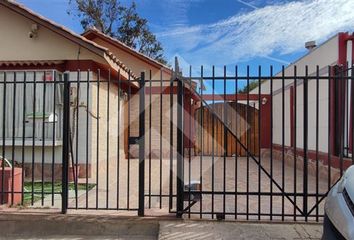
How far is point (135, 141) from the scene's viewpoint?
615 centimetres

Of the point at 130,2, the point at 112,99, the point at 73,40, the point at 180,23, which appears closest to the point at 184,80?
the point at 73,40

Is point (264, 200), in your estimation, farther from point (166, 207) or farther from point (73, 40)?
point (73, 40)

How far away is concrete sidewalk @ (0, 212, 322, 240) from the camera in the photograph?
5.34 meters

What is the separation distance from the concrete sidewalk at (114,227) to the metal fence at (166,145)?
0.22m

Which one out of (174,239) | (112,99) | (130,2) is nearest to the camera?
(174,239)

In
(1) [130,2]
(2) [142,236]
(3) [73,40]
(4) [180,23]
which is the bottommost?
(2) [142,236]

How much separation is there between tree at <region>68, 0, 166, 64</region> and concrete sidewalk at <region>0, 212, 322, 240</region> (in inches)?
1057

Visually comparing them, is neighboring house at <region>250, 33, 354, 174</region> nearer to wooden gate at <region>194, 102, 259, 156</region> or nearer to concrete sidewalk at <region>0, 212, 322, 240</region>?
concrete sidewalk at <region>0, 212, 322, 240</region>

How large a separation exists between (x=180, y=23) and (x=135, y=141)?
19.4 meters

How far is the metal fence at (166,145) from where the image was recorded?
578 centimetres

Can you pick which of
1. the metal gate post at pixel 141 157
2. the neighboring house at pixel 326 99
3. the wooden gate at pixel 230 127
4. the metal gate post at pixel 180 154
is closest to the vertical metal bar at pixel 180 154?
the metal gate post at pixel 180 154

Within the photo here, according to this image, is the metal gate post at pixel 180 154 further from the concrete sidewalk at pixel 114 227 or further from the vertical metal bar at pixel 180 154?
the concrete sidewalk at pixel 114 227

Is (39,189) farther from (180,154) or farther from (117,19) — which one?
(117,19)

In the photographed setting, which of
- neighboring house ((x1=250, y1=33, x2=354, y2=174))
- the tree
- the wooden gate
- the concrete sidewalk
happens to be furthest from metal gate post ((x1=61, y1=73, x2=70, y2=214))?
the tree
